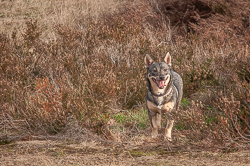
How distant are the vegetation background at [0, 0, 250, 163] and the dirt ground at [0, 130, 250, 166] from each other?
5.6 inches

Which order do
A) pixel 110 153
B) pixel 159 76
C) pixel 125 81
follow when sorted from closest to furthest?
pixel 110 153 → pixel 159 76 → pixel 125 81

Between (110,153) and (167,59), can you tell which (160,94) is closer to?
(167,59)

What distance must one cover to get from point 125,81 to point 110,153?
2.45m

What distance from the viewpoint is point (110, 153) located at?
4691 mm

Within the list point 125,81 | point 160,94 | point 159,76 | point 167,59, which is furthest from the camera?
point 125,81

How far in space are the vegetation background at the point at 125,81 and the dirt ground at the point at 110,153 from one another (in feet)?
0.46

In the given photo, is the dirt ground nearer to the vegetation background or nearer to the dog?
the vegetation background

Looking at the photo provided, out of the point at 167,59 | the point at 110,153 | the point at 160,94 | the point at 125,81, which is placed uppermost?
the point at 167,59

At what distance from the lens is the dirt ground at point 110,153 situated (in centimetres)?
424

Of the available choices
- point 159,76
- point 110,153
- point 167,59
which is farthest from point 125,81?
point 110,153

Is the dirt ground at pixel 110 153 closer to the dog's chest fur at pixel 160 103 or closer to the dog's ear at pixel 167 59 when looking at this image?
the dog's chest fur at pixel 160 103

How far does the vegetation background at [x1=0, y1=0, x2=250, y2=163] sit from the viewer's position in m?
5.15

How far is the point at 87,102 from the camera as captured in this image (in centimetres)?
593

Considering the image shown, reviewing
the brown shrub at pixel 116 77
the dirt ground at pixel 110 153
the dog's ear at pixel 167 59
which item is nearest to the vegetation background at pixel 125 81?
the brown shrub at pixel 116 77
